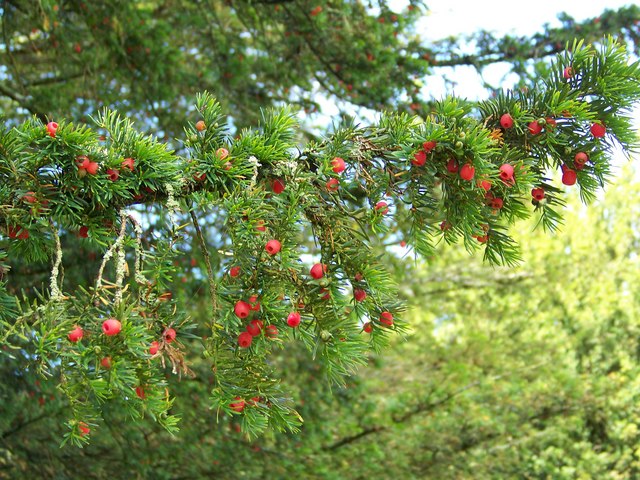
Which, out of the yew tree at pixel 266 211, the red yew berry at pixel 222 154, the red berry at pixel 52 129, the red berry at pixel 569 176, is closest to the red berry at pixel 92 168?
the yew tree at pixel 266 211

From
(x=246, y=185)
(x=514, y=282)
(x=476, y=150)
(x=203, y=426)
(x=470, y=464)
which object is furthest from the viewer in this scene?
(x=514, y=282)

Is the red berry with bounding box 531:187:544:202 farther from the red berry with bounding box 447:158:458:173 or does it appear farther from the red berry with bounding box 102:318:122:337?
the red berry with bounding box 102:318:122:337

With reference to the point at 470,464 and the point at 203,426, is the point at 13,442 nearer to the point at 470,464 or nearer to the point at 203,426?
the point at 203,426

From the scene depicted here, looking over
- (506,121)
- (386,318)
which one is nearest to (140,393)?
(386,318)

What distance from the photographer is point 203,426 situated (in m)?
4.81

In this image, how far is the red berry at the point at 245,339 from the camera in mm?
1464

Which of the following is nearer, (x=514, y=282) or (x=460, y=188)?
(x=460, y=188)

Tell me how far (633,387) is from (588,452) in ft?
3.94

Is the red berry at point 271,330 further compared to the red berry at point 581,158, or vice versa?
the red berry at point 581,158

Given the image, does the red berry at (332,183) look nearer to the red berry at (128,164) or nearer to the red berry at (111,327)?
the red berry at (128,164)

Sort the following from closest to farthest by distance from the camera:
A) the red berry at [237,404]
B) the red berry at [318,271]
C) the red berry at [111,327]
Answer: the red berry at [111,327]
the red berry at [237,404]
the red berry at [318,271]

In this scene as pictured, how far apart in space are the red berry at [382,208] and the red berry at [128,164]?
1.97 feet

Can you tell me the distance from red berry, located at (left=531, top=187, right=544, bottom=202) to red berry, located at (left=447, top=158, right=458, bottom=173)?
29 centimetres

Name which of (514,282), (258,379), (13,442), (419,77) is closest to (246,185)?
(258,379)
